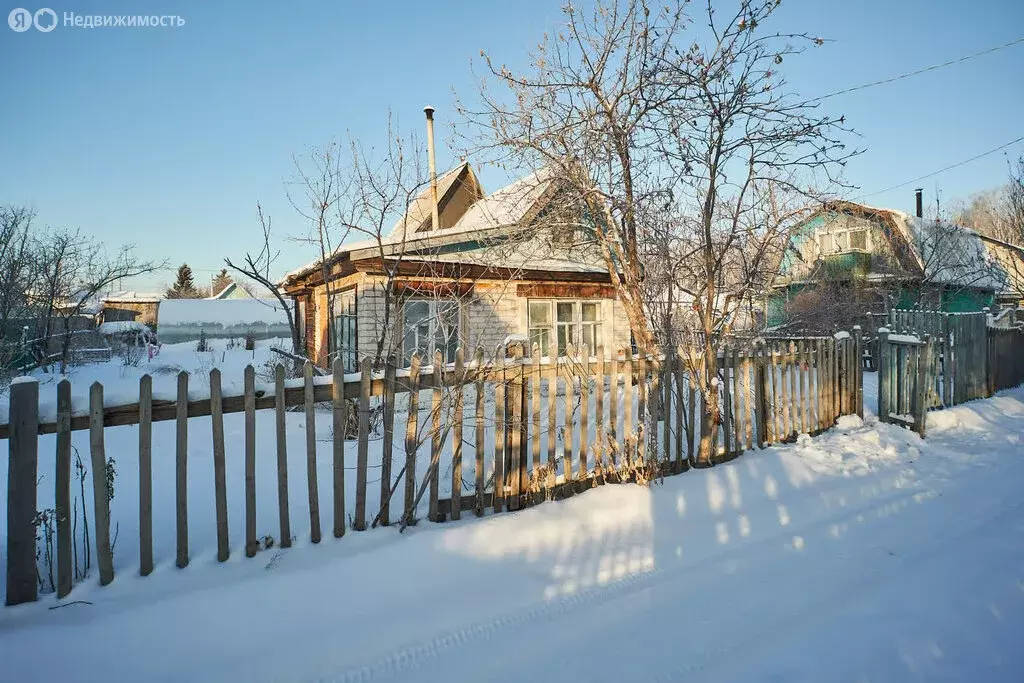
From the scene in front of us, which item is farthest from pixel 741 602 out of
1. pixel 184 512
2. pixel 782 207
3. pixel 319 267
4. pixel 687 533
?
pixel 319 267

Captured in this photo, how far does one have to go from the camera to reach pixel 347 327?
37.3 feet

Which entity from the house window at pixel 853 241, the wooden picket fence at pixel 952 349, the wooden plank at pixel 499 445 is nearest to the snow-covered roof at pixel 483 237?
the wooden plank at pixel 499 445

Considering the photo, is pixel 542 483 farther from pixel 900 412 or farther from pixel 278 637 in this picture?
pixel 900 412

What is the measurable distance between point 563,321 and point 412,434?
8683 mm

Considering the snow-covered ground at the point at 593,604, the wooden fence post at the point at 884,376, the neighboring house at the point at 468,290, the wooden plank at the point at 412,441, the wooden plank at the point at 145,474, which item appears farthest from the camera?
the neighboring house at the point at 468,290

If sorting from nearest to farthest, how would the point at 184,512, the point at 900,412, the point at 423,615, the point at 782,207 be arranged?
the point at 423,615 → the point at 184,512 → the point at 782,207 → the point at 900,412

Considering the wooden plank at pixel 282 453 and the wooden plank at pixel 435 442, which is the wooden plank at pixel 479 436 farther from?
the wooden plank at pixel 282 453

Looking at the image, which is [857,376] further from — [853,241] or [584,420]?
[853,241]

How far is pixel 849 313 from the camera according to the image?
1709cm

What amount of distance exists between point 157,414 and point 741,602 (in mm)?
3630

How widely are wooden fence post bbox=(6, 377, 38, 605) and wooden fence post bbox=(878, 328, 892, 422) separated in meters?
9.09

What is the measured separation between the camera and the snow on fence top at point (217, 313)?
40.4 m

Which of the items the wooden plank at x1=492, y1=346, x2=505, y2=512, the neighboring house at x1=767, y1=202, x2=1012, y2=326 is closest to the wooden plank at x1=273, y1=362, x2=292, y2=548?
the wooden plank at x1=492, y1=346, x2=505, y2=512

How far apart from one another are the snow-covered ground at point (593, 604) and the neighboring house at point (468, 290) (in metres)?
4.29
